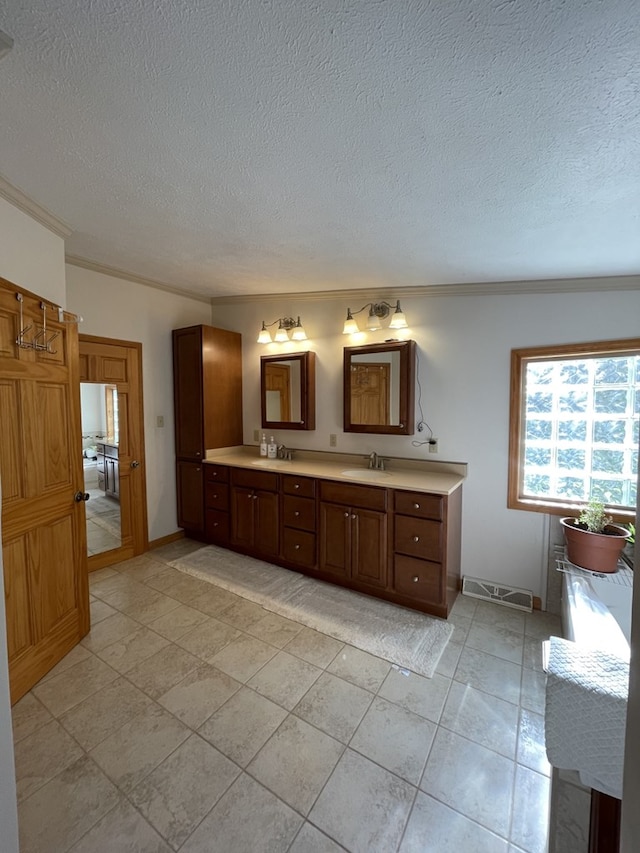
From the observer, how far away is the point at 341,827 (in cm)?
129

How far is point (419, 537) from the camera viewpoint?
2.53m

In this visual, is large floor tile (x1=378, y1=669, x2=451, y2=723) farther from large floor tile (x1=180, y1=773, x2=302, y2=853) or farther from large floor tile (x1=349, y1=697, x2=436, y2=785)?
large floor tile (x1=180, y1=773, x2=302, y2=853)

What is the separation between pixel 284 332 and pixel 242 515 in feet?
6.07

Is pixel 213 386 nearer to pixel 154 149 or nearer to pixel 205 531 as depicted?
pixel 205 531

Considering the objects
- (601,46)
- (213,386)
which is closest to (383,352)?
(213,386)

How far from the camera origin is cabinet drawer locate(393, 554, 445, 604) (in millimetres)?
2494

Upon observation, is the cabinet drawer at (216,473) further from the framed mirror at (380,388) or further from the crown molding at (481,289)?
the crown molding at (481,289)

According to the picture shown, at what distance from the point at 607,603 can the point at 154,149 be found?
11.1ft

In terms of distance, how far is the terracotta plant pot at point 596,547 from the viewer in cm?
224

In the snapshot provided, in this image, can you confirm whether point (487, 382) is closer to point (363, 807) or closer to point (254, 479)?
point (254, 479)

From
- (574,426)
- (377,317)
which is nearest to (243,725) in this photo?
(574,426)

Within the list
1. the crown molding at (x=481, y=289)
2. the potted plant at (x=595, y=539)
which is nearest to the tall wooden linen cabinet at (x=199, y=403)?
the crown molding at (x=481, y=289)

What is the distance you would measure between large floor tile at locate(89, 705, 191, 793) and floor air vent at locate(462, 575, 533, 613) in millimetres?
2170

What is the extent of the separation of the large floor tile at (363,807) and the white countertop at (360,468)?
1497 millimetres
